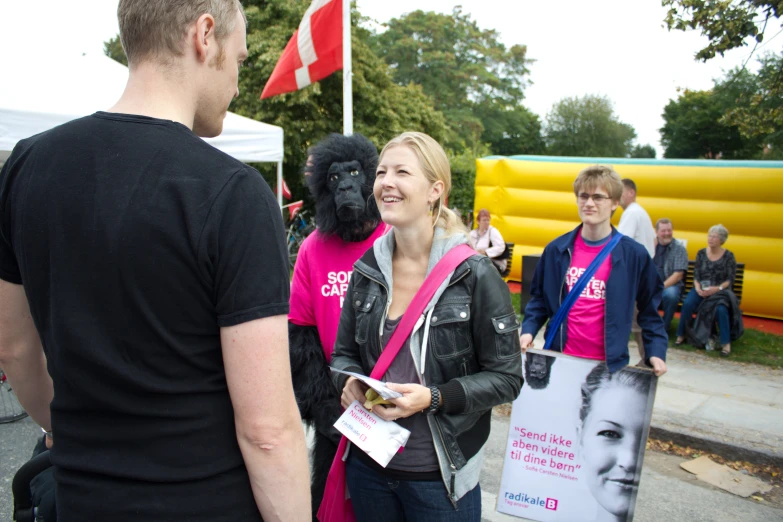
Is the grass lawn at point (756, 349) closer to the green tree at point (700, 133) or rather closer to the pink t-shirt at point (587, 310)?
the pink t-shirt at point (587, 310)

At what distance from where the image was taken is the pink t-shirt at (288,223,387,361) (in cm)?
269

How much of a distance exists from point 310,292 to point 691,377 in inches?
223

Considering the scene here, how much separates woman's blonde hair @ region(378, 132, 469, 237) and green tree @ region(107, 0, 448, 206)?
16.5 m

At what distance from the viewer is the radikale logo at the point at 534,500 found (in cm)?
319

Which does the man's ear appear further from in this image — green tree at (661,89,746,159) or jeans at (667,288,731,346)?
green tree at (661,89,746,159)

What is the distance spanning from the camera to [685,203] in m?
9.77

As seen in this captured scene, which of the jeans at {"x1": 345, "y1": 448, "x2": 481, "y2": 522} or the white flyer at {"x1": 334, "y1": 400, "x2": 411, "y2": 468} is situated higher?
the white flyer at {"x1": 334, "y1": 400, "x2": 411, "y2": 468}

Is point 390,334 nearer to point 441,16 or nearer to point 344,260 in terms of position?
point 344,260

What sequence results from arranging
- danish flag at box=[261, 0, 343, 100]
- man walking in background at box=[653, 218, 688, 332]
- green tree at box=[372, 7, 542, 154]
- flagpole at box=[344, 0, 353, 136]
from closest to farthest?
1. flagpole at box=[344, 0, 353, 136]
2. danish flag at box=[261, 0, 343, 100]
3. man walking in background at box=[653, 218, 688, 332]
4. green tree at box=[372, 7, 542, 154]

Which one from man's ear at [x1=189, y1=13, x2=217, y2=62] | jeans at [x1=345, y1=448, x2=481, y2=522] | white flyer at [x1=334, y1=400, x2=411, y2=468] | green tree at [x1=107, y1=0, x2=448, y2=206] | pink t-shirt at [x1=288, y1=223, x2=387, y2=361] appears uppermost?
green tree at [x1=107, y1=0, x2=448, y2=206]

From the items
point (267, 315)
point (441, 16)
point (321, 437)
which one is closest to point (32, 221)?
point (267, 315)

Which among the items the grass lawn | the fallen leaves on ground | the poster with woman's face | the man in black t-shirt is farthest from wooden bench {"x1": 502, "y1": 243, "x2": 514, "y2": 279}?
the man in black t-shirt

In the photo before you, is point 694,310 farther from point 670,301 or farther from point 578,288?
point 578,288

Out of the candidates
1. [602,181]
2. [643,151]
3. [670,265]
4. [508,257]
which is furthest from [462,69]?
[602,181]
